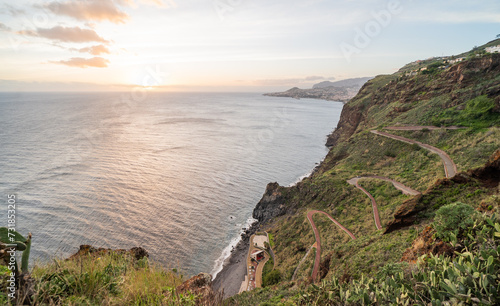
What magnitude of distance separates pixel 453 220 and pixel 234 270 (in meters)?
28.4

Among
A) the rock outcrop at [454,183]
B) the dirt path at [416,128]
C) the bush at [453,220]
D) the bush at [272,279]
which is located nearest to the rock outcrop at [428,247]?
the bush at [453,220]

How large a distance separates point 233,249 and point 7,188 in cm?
4241

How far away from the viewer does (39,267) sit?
15.4 ft

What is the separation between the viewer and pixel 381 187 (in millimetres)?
33656

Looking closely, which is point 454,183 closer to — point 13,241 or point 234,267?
point 13,241

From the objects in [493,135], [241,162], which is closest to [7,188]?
[241,162]

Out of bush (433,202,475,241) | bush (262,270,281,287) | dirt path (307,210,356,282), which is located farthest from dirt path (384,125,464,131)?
bush (433,202,475,241)

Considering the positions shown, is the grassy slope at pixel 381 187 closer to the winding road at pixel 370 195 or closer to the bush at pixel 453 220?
the winding road at pixel 370 195

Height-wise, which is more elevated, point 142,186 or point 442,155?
point 442,155

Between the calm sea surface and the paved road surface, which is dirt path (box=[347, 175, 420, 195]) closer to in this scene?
the paved road surface

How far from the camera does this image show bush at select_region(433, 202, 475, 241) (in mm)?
8334

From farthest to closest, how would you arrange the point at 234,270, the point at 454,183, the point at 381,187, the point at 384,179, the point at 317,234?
1. the point at 384,179
2. the point at 381,187
3. the point at 234,270
4. the point at 317,234
5. the point at 454,183

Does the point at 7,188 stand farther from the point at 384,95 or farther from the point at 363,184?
the point at 384,95

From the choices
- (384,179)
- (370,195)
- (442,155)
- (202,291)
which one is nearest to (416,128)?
(442,155)
